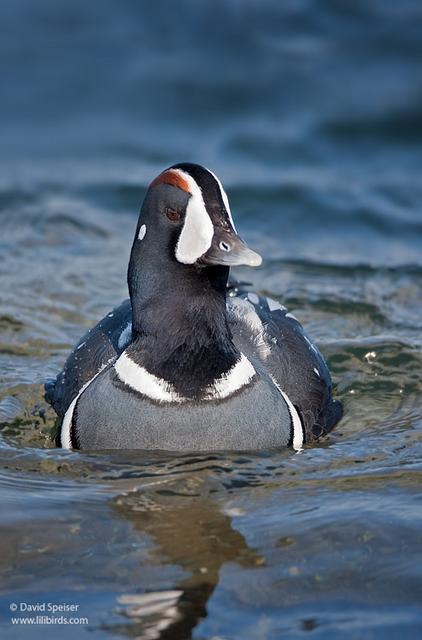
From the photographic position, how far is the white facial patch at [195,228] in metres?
6.64

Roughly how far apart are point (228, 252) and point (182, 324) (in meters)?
0.62

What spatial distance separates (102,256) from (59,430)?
464 cm

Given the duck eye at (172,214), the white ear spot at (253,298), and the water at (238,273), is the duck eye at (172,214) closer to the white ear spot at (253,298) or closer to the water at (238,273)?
the water at (238,273)

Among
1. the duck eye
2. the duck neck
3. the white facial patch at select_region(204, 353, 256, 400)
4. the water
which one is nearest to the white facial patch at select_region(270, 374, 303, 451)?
the water

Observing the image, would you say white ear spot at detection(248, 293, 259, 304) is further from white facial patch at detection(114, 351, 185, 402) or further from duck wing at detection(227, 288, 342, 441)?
white facial patch at detection(114, 351, 185, 402)

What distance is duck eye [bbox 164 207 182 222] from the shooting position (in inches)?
268

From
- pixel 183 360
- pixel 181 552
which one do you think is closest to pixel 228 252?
pixel 183 360

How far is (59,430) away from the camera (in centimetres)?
768

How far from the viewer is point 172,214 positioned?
683 centimetres

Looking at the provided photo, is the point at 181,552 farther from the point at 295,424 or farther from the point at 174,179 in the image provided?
the point at 174,179

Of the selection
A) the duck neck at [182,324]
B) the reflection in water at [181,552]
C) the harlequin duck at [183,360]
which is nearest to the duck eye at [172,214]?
the harlequin duck at [183,360]

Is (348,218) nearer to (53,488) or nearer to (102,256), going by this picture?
(102,256)

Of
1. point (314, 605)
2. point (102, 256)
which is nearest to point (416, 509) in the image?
point (314, 605)

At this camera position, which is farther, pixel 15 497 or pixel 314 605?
pixel 15 497
